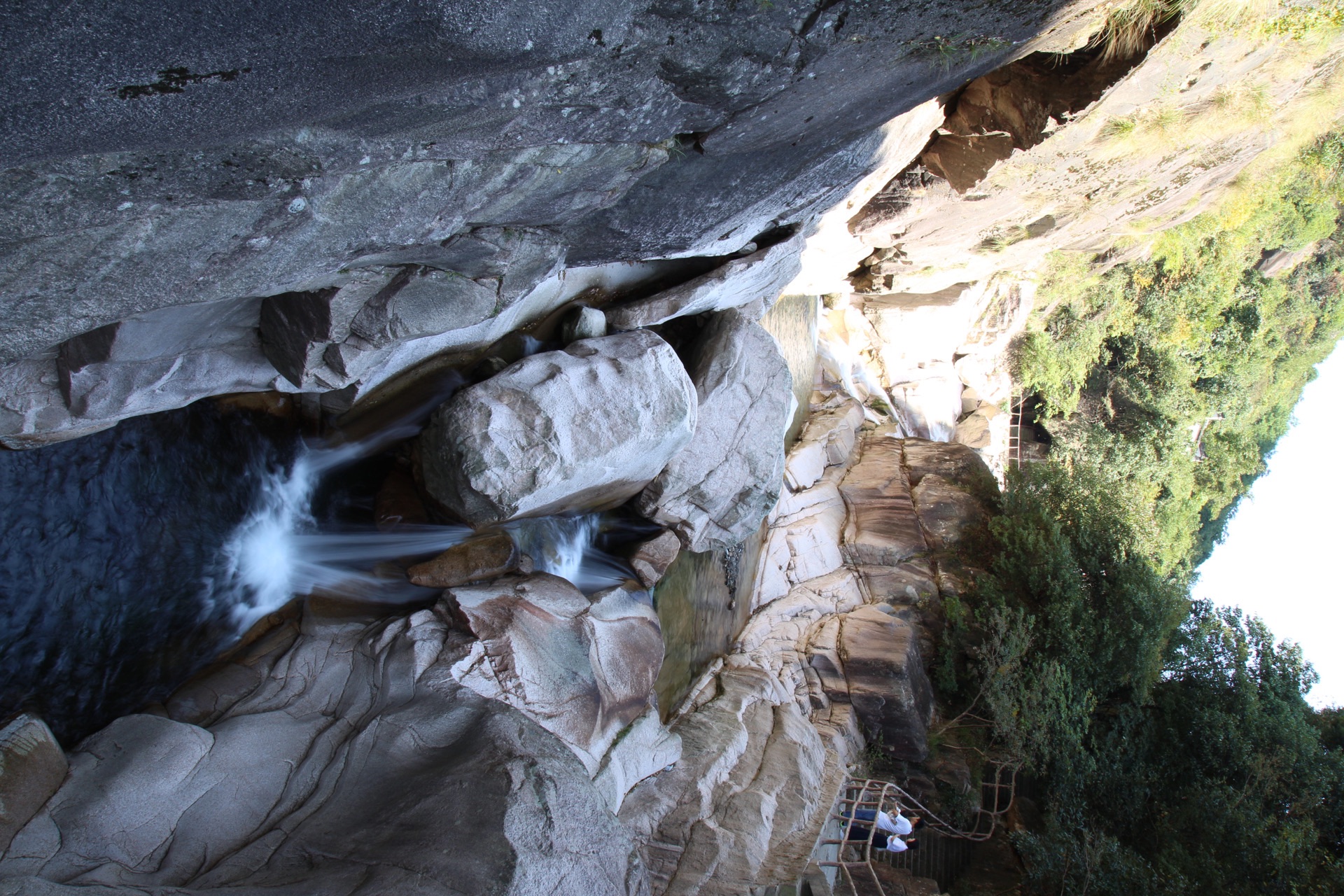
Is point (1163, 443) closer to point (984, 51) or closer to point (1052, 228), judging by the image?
point (1052, 228)

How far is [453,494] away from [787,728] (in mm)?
3827

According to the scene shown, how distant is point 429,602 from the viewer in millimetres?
5238

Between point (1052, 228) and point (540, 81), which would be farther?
point (1052, 228)

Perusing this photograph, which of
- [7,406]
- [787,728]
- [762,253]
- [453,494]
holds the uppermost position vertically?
[762,253]

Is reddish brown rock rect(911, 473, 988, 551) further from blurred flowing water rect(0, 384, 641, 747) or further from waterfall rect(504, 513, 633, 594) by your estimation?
blurred flowing water rect(0, 384, 641, 747)

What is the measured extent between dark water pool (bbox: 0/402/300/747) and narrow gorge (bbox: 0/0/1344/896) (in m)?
0.02

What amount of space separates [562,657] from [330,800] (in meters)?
1.58

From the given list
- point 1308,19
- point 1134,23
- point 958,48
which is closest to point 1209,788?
point 1308,19

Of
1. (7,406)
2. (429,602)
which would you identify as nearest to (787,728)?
(429,602)

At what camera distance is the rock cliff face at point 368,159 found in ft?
5.87

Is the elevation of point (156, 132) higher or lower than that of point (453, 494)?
higher

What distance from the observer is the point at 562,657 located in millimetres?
5039

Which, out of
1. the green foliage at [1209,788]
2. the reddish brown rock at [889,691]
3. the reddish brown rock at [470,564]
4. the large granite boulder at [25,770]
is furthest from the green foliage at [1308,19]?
the large granite boulder at [25,770]

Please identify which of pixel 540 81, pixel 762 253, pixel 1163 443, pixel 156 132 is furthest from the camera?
pixel 1163 443
